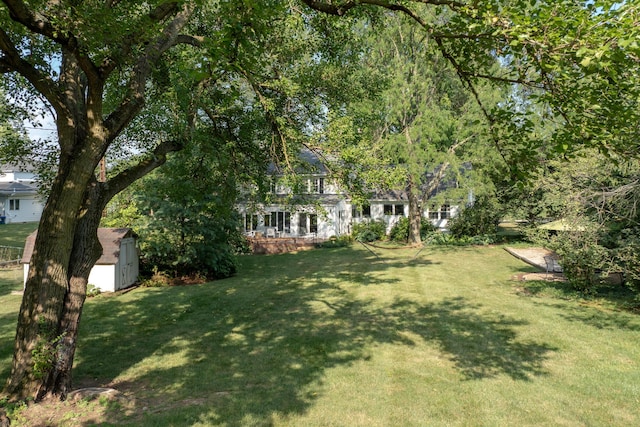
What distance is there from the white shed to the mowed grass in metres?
1.33

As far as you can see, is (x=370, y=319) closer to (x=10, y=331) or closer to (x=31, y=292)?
(x=31, y=292)

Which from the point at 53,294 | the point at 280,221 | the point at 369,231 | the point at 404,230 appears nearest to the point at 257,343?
the point at 53,294

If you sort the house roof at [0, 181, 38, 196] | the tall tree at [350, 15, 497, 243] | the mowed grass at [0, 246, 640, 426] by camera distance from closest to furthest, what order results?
the mowed grass at [0, 246, 640, 426]
the tall tree at [350, 15, 497, 243]
the house roof at [0, 181, 38, 196]

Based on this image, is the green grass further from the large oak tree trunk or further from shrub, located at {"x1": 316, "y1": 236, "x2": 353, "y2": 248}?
the large oak tree trunk

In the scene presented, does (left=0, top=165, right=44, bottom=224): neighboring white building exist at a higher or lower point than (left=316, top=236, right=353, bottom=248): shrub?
higher

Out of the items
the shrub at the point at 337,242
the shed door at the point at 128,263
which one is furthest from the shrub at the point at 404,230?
the shed door at the point at 128,263

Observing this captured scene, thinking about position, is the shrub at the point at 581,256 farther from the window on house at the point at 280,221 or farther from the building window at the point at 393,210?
the window on house at the point at 280,221

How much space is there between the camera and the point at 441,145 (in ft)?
101

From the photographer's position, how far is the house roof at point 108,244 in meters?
16.7

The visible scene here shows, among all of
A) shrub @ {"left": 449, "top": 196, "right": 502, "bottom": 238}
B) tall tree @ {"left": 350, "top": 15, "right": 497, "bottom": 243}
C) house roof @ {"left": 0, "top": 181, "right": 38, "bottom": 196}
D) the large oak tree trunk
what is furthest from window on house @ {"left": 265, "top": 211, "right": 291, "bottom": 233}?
the large oak tree trunk

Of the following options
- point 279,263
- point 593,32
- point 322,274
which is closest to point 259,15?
point 593,32

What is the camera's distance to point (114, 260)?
17.0 m

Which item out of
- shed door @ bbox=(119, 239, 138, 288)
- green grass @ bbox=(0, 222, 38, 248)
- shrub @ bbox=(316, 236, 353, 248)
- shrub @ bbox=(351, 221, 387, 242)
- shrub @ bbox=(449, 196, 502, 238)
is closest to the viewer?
shed door @ bbox=(119, 239, 138, 288)

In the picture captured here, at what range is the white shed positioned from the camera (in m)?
16.9
